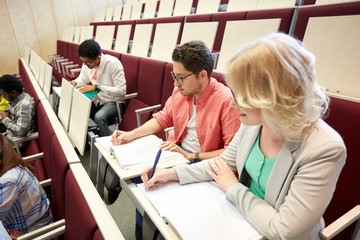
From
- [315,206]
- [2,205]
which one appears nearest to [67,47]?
[2,205]

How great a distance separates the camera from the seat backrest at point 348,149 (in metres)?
0.70

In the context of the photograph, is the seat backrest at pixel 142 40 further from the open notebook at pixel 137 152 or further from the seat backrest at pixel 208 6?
the open notebook at pixel 137 152

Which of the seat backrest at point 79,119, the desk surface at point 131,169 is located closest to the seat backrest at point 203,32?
the seat backrest at point 79,119

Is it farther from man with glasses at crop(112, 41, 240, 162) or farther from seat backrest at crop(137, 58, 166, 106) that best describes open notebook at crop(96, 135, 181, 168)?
seat backrest at crop(137, 58, 166, 106)

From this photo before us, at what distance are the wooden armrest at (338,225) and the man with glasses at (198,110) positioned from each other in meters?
0.40

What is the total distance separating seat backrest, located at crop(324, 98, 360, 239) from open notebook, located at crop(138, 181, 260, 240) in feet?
1.58

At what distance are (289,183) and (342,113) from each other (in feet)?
1.43

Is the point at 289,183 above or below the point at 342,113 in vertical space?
below

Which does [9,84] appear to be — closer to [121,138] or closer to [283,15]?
[121,138]

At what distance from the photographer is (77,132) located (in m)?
1.28

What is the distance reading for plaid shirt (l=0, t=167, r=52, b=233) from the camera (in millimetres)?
729

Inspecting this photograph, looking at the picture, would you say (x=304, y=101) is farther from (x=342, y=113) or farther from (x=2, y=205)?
(x=2, y=205)

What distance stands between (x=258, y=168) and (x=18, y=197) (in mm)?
822

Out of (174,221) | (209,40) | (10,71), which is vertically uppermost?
(209,40)
